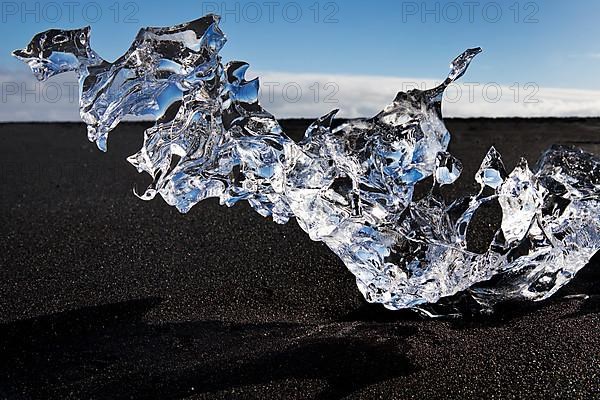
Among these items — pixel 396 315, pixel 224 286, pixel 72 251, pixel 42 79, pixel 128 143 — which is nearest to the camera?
pixel 42 79

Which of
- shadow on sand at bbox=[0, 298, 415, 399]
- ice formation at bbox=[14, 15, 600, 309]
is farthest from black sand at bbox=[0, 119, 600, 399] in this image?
ice formation at bbox=[14, 15, 600, 309]

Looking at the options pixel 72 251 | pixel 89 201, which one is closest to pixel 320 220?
pixel 72 251

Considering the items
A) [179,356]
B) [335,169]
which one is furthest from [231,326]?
[335,169]

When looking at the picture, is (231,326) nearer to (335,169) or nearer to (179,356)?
(179,356)

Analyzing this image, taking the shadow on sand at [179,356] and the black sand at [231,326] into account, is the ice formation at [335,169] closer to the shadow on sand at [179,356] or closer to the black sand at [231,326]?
the black sand at [231,326]

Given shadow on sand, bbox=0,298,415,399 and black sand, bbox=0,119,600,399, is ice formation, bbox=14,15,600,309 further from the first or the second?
shadow on sand, bbox=0,298,415,399

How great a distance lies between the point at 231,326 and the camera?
1.90 m

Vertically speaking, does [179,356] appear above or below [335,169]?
below

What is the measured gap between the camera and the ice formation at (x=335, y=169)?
1.85 metres

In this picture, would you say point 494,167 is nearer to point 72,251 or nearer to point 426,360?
point 426,360

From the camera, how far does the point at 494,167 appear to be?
2025 mm

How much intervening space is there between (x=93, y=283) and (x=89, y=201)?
1.30 meters

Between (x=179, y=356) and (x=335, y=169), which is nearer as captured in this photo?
(x=179, y=356)

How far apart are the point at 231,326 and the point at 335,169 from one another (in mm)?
566
